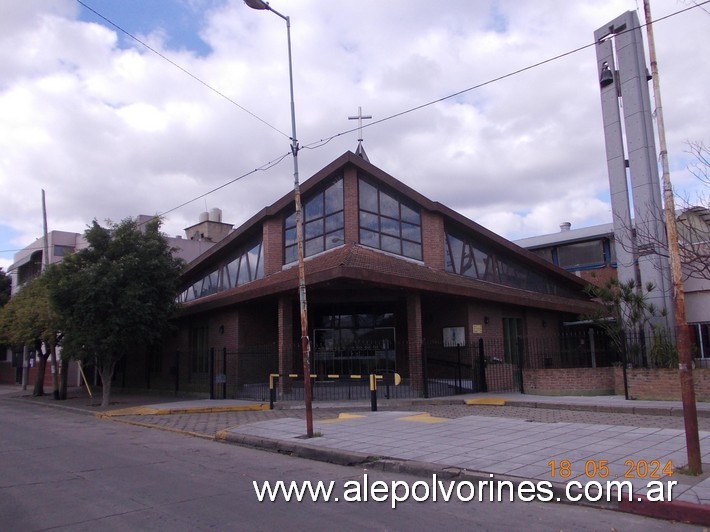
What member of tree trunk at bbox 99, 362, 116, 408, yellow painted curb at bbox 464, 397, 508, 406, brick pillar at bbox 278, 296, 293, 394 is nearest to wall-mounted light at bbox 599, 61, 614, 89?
yellow painted curb at bbox 464, 397, 508, 406

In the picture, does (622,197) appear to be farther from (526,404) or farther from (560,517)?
(560,517)

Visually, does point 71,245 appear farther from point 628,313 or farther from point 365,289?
point 628,313

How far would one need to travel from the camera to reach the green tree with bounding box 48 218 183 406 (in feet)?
64.1

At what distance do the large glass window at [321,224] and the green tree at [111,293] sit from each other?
486cm

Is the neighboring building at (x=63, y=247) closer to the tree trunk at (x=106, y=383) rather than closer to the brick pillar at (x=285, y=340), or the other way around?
the tree trunk at (x=106, y=383)

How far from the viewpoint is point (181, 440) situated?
12219 millimetres

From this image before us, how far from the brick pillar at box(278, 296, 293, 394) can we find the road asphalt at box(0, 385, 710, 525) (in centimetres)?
156

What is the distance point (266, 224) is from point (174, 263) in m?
3.94

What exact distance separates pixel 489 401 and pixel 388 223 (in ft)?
26.0

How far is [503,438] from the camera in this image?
1003 cm

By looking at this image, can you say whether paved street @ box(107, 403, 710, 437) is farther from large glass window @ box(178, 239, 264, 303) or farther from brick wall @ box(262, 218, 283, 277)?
large glass window @ box(178, 239, 264, 303)

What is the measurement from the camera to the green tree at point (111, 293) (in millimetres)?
19531

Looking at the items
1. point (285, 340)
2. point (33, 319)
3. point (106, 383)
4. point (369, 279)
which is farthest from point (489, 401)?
point (33, 319)

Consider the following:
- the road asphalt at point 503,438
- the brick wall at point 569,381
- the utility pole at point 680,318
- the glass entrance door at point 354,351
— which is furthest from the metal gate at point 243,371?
the utility pole at point 680,318
